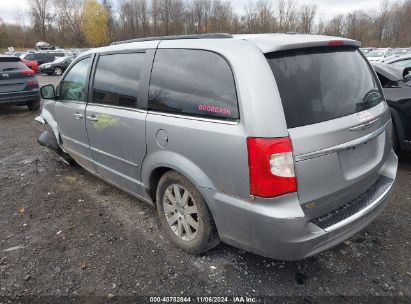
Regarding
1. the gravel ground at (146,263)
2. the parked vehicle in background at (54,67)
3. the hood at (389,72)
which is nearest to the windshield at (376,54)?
the hood at (389,72)

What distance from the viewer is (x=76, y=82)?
4.18 meters

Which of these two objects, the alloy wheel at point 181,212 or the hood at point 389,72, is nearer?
the alloy wheel at point 181,212

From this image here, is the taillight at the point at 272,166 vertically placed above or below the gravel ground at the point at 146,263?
above

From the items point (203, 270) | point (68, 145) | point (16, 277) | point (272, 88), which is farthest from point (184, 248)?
point (68, 145)

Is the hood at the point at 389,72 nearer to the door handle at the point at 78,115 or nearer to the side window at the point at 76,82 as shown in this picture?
the side window at the point at 76,82

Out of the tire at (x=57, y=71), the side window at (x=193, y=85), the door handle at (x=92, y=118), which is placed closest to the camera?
the side window at (x=193, y=85)

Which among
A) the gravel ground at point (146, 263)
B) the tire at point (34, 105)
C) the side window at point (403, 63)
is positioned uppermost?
the side window at point (403, 63)

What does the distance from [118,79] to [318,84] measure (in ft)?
6.32

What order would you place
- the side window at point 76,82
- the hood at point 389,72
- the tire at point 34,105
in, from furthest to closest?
the tire at point 34,105
the hood at point 389,72
the side window at point 76,82

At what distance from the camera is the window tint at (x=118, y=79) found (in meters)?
3.17

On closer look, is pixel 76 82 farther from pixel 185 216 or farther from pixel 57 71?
pixel 57 71

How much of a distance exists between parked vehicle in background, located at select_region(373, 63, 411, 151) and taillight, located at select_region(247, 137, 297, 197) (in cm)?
323

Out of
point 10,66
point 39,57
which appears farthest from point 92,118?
point 39,57

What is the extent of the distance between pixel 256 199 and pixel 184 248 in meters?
1.08
